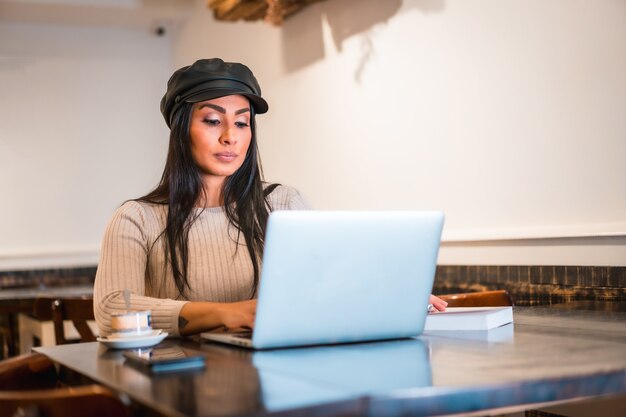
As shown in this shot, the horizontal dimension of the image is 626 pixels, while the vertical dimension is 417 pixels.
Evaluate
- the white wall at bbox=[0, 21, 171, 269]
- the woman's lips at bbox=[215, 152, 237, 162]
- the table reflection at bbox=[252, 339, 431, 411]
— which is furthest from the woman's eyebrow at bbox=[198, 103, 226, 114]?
the white wall at bbox=[0, 21, 171, 269]

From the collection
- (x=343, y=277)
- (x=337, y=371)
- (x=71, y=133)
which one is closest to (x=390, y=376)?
(x=337, y=371)

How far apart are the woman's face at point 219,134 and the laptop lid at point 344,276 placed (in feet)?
2.66

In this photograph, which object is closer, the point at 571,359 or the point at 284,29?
the point at 571,359

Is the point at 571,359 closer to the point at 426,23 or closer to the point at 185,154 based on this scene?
the point at 185,154

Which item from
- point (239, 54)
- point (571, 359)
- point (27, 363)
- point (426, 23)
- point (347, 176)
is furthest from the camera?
point (239, 54)

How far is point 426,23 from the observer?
11.6 ft

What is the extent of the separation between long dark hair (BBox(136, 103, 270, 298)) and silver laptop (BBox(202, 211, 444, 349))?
58 cm

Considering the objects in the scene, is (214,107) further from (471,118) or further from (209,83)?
(471,118)

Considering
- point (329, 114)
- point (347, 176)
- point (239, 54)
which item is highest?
point (239, 54)

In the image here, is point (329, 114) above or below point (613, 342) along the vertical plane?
above

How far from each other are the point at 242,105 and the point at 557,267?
114 centimetres

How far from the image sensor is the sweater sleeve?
2002 mm

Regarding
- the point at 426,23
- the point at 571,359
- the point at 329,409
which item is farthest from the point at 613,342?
the point at 426,23

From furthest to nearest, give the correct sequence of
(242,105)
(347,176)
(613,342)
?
(347,176), (242,105), (613,342)
